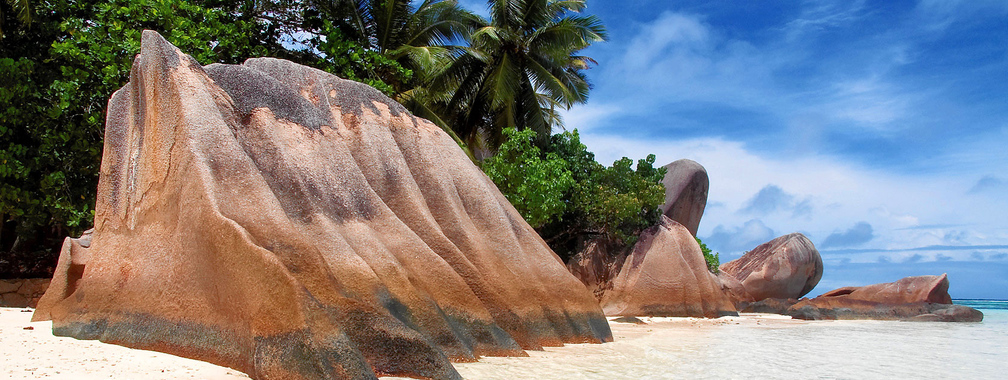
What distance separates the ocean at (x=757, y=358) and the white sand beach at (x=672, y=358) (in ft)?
0.04

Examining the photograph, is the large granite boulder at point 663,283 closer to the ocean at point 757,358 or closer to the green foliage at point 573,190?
the green foliage at point 573,190

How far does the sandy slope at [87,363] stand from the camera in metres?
4.95

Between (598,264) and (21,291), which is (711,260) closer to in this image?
(598,264)

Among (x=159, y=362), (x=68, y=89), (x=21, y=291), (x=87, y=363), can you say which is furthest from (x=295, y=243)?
(x=21, y=291)

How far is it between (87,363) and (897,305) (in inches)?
885

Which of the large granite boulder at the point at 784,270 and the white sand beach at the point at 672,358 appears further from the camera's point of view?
the large granite boulder at the point at 784,270

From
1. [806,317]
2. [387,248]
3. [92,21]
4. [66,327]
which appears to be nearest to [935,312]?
[806,317]

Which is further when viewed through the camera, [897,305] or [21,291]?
[897,305]

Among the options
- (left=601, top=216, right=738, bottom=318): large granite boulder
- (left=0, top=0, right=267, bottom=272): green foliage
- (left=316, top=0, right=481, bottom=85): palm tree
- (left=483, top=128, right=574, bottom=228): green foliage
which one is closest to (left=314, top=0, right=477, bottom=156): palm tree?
(left=316, top=0, right=481, bottom=85): palm tree

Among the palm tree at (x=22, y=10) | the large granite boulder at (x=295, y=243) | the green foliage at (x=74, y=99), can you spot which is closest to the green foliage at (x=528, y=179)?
the green foliage at (x=74, y=99)

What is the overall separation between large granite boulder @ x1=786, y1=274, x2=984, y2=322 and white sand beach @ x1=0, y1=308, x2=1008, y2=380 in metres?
6.86

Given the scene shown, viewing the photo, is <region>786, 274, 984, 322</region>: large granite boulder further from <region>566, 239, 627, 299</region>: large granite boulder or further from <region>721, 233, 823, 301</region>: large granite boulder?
<region>566, 239, 627, 299</region>: large granite boulder

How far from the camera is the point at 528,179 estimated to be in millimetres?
16984

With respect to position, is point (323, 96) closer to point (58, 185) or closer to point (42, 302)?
point (42, 302)
